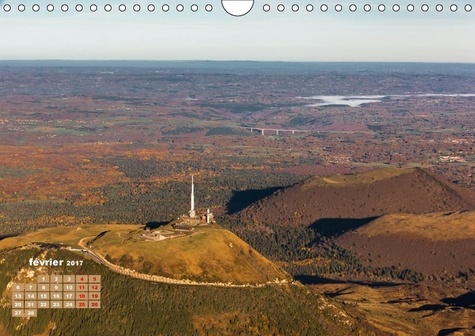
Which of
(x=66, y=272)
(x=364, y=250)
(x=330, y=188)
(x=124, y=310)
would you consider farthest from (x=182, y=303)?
(x=330, y=188)

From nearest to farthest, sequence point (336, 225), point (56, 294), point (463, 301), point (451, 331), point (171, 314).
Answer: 1. point (56, 294)
2. point (171, 314)
3. point (451, 331)
4. point (463, 301)
5. point (336, 225)

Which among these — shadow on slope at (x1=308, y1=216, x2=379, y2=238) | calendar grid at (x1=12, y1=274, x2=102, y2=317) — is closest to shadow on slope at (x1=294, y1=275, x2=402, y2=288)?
A: shadow on slope at (x1=308, y1=216, x2=379, y2=238)

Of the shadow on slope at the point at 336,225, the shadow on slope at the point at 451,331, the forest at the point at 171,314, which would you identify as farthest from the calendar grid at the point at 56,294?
the shadow on slope at the point at 336,225

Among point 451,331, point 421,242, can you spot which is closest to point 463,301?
point 451,331

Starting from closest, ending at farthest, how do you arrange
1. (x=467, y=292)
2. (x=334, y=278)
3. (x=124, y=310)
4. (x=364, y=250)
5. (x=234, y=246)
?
(x=124, y=310)
(x=234, y=246)
(x=467, y=292)
(x=334, y=278)
(x=364, y=250)

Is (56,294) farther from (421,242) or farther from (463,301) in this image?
(421,242)

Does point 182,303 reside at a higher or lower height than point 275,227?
higher

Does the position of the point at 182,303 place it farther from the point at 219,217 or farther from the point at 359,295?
the point at 219,217
